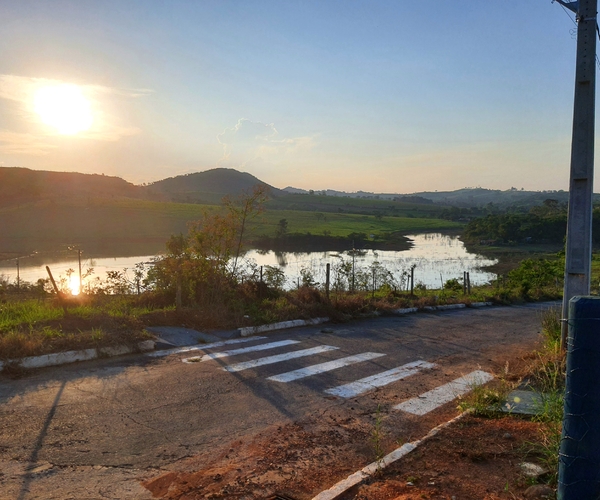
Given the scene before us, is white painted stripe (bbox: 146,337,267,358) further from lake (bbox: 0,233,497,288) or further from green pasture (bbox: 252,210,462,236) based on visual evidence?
green pasture (bbox: 252,210,462,236)

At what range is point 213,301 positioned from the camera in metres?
12.8

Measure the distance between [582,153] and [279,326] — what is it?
23.7 ft

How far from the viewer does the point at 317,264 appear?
125 ft

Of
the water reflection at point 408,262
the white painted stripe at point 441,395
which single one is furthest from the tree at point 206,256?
the water reflection at point 408,262

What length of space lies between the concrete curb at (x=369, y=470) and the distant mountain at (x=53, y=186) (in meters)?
73.8

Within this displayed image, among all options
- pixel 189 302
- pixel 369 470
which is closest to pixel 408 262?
pixel 189 302

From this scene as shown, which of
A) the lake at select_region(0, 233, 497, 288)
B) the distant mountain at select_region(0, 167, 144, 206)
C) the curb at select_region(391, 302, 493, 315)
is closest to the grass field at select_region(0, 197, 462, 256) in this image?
the lake at select_region(0, 233, 497, 288)

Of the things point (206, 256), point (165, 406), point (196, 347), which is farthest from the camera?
point (206, 256)

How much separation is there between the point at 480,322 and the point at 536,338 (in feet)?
7.88

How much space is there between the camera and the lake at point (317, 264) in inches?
1161

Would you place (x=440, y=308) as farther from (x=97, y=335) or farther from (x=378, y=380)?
(x=97, y=335)

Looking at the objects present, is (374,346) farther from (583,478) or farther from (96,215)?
Result: (96,215)

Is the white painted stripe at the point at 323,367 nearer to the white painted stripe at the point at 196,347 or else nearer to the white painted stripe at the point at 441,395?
the white painted stripe at the point at 441,395

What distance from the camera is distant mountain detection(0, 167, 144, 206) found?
74.8 m
